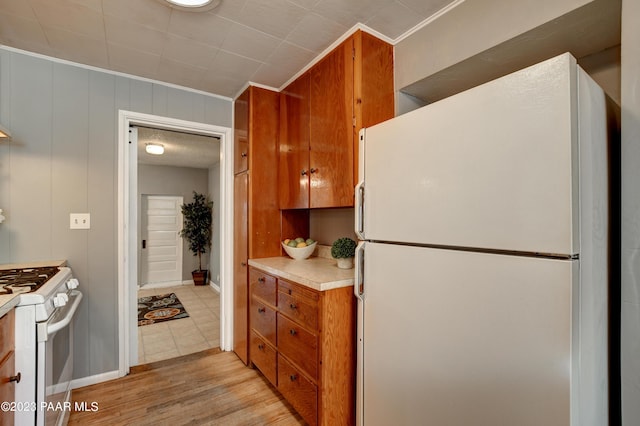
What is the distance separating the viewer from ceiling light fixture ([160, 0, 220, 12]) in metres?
1.52

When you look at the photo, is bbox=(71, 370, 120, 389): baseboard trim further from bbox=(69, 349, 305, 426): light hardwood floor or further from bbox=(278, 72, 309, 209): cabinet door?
bbox=(278, 72, 309, 209): cabinet door

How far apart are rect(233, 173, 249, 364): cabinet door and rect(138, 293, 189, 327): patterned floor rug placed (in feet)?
4.99

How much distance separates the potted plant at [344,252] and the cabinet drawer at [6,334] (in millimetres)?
1489

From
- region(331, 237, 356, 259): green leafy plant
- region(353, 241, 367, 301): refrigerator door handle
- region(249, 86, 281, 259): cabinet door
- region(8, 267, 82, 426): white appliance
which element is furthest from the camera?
region(249, 86, 281, 259): cabinet door

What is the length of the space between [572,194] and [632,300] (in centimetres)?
51

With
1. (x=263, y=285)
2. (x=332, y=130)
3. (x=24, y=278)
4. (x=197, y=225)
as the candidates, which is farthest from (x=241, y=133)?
(x=197, y=225)

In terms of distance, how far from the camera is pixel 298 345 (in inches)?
69.3

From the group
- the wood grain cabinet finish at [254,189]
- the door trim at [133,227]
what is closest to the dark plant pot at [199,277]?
the door trim at [133,227]

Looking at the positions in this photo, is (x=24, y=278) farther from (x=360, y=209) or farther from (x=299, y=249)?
(x=360, y=209)

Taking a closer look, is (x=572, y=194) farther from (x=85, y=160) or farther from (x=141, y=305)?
(x=141, y=305)

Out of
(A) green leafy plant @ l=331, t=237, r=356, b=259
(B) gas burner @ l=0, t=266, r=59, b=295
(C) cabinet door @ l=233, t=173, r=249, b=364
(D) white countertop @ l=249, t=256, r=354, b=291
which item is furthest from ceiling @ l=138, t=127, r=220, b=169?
(A) green leafy plant @ l=331, t=237, r=356, b=259

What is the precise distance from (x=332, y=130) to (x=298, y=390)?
160 centimetres

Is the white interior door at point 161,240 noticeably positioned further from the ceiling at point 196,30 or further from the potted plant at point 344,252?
the potted plant at point 344,252

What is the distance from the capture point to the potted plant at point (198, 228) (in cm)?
559
